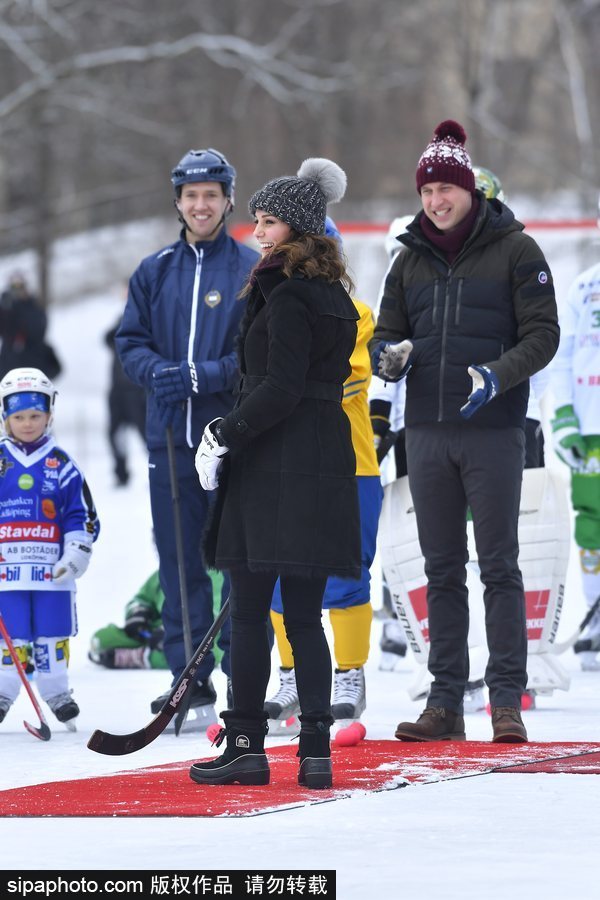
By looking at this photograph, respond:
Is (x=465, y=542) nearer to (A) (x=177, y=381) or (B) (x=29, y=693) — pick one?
(A) (x=177, y=381)

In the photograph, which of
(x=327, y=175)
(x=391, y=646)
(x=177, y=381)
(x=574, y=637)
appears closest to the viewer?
(x=327, y=175)

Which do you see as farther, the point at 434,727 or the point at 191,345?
the point at 191,345

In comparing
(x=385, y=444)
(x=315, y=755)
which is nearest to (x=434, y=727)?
(x=315, y=755)

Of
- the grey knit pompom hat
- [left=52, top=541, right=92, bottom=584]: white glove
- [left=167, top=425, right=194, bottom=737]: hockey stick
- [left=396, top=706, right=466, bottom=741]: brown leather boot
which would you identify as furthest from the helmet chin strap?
[left=396, top=706, right=466, bottom=741]: brown leather boot

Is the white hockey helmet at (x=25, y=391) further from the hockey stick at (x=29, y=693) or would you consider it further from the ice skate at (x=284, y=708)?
the ice skate at (x=284, y=708)

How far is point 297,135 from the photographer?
113ft

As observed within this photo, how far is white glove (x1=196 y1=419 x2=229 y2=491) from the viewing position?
14.4ft

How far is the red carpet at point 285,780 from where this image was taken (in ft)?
13.3

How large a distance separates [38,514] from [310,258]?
6.28 feet

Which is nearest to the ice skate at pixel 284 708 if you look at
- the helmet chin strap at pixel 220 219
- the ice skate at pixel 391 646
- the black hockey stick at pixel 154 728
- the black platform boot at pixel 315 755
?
the black hockey stick at pixel 154 728

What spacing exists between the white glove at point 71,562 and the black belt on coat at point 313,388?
1.61 m

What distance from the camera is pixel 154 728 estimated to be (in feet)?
16.0

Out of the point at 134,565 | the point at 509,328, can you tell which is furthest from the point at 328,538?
the point at 134,565

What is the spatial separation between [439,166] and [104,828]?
2.34 meters
